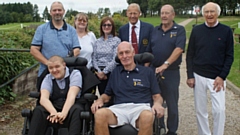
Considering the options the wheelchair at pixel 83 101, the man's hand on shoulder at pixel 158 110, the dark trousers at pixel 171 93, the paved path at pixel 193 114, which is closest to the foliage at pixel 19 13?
the paved path at pixel 193 114

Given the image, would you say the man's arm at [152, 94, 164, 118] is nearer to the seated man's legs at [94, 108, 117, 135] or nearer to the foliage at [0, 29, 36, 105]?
the seated man's legs at [94, 108, 117, 135]

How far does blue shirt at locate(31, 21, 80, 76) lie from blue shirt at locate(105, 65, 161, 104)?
3.11 ft

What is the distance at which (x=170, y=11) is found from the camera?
4.53 meters

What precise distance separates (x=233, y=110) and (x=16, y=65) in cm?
467

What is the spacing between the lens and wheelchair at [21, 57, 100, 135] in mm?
3799

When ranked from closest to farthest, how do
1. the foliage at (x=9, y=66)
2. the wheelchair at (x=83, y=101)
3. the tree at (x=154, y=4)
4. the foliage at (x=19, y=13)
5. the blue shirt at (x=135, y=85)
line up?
the wheelchair at (x=83, y=101)
the blue shirt at (x=135, y=85)
the foliage at (x=9, y=66)
the foliage at (x=19, y=13)
the tree at (x=154, y=4)

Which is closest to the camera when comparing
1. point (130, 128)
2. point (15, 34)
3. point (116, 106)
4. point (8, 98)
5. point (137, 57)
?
point (130, 128)

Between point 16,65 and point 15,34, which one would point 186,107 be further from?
point 15,34

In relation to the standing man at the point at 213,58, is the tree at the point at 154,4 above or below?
above

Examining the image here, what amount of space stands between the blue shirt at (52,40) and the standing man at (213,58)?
179cm

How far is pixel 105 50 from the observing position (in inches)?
189

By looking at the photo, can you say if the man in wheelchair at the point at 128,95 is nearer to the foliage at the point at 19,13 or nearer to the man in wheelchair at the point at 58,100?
the man in wheelchair at the point at 58,100

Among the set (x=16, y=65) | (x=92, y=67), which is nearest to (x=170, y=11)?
(x=92, y=67)

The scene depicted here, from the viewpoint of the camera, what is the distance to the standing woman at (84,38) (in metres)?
4.99
